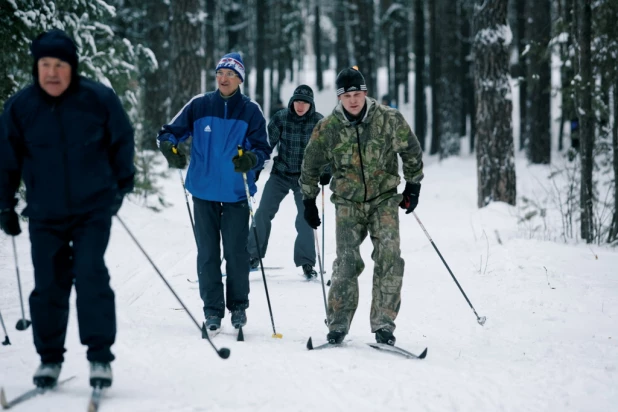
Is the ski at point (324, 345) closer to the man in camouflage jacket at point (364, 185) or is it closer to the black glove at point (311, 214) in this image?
the man in camouflage jacket at point (364, 185)

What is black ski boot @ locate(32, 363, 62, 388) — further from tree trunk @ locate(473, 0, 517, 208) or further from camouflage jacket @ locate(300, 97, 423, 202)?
tree trunk @ locate(473, 0, 517, 208)

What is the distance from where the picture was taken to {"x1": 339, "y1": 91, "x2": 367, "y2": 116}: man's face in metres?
5.35

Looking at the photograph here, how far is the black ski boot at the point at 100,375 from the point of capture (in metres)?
3.90

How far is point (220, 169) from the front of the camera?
5754mm

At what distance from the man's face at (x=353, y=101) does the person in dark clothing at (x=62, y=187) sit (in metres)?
1.91

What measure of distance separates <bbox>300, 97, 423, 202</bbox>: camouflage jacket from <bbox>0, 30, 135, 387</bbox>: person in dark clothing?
6.07 feet

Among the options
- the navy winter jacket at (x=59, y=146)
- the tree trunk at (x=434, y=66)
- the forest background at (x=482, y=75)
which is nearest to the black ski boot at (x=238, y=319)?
the navy winter jacket at (x=59, y=146)

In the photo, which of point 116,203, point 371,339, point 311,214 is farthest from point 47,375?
point 371,339

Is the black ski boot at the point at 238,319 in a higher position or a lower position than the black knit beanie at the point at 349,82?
lower

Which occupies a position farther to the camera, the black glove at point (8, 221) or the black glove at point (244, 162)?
the black glove at point (244, 162)

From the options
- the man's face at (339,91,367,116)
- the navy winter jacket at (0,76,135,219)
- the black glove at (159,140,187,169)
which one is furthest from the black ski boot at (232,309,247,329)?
the navy winter jacket at (0,76,135,219)

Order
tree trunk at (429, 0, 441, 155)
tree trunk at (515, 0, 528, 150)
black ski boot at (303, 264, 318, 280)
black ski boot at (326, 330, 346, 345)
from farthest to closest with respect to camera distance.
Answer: tree trunk at (429, 0, 441, 155) < tree trunk at (515, 0, 528, 150) < black ski boot at (303, 264, 318, 280) < black ski boot at (326, 330, 346, 345)

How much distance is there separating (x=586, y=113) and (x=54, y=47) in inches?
340

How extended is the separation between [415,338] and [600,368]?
1.52 m
